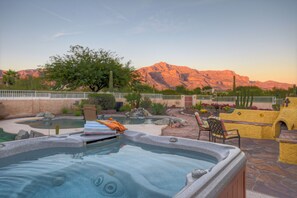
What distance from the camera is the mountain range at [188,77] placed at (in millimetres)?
84688

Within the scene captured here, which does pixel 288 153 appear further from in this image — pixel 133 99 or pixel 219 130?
pixel 133 99

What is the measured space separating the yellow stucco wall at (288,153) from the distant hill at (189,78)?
7551 cm

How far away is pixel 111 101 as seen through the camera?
17.3 meters

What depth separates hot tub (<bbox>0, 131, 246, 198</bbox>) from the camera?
9.58ft

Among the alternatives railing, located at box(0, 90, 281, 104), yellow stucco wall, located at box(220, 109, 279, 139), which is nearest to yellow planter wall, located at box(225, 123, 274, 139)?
yellow stucco wall, located at box(220, 109, 279, 139)

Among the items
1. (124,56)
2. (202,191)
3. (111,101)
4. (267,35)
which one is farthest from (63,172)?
(124,56)

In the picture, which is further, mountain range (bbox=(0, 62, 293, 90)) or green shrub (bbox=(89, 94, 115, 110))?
mountain range (bbox=(0, 62, 293, 90))

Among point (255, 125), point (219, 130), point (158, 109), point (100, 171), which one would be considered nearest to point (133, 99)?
point (158, 109)

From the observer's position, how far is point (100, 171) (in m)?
4.58

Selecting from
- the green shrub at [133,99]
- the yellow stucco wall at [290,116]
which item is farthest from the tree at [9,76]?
the yellow stucco wall at [290,116]

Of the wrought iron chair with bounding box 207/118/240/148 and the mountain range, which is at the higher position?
the mountain range

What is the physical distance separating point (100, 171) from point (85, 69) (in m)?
22.2

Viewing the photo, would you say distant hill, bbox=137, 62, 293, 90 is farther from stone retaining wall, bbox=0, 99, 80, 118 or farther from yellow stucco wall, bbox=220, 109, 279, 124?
yellow stucco wall, bbox=220, 109, 279, 124

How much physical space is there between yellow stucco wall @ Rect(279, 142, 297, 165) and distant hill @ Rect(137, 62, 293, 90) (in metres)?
75.5
